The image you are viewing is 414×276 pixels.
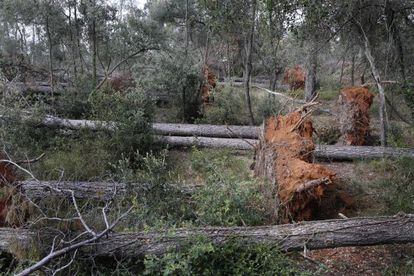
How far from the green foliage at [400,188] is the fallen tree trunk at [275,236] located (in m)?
1.22

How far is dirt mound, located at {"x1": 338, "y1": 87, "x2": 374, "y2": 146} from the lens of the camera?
10.2m

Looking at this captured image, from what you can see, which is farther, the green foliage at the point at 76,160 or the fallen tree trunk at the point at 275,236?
the green foliage at the point at 76,160

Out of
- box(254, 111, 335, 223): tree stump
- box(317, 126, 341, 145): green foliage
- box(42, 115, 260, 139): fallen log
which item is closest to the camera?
box(254, 111, 335, 223): tree stump

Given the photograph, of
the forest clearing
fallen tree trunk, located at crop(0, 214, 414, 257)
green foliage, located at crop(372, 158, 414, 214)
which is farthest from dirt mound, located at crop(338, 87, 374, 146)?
fallen tree trunk, located at crop(0, 214, 414, 257)

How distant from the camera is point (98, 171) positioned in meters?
8.77

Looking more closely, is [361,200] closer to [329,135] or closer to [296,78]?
[329,135]

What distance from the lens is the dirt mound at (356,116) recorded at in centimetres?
1017

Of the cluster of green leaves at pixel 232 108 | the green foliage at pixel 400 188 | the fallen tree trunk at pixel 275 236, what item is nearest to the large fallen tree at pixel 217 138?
the green foliage at pixel 400 188

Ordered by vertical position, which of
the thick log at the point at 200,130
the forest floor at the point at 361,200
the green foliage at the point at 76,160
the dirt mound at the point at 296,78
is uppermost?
the dirt mound at the point at 296,78

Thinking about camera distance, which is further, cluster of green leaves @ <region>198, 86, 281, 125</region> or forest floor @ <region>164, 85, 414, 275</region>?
cluster of green leaves @ <region>198, 86, 281, 125</region>

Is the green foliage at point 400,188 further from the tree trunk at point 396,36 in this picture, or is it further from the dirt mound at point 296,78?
the dirt mound at point 296,78

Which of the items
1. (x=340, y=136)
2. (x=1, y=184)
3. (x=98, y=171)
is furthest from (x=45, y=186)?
(x=340, y=136)

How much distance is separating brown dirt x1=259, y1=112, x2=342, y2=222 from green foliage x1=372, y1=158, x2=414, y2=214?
98cm

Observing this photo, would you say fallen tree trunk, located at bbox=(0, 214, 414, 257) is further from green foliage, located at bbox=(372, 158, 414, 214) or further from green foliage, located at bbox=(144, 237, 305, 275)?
green foliage, located at bbox=(372, 158, 414, 214)
